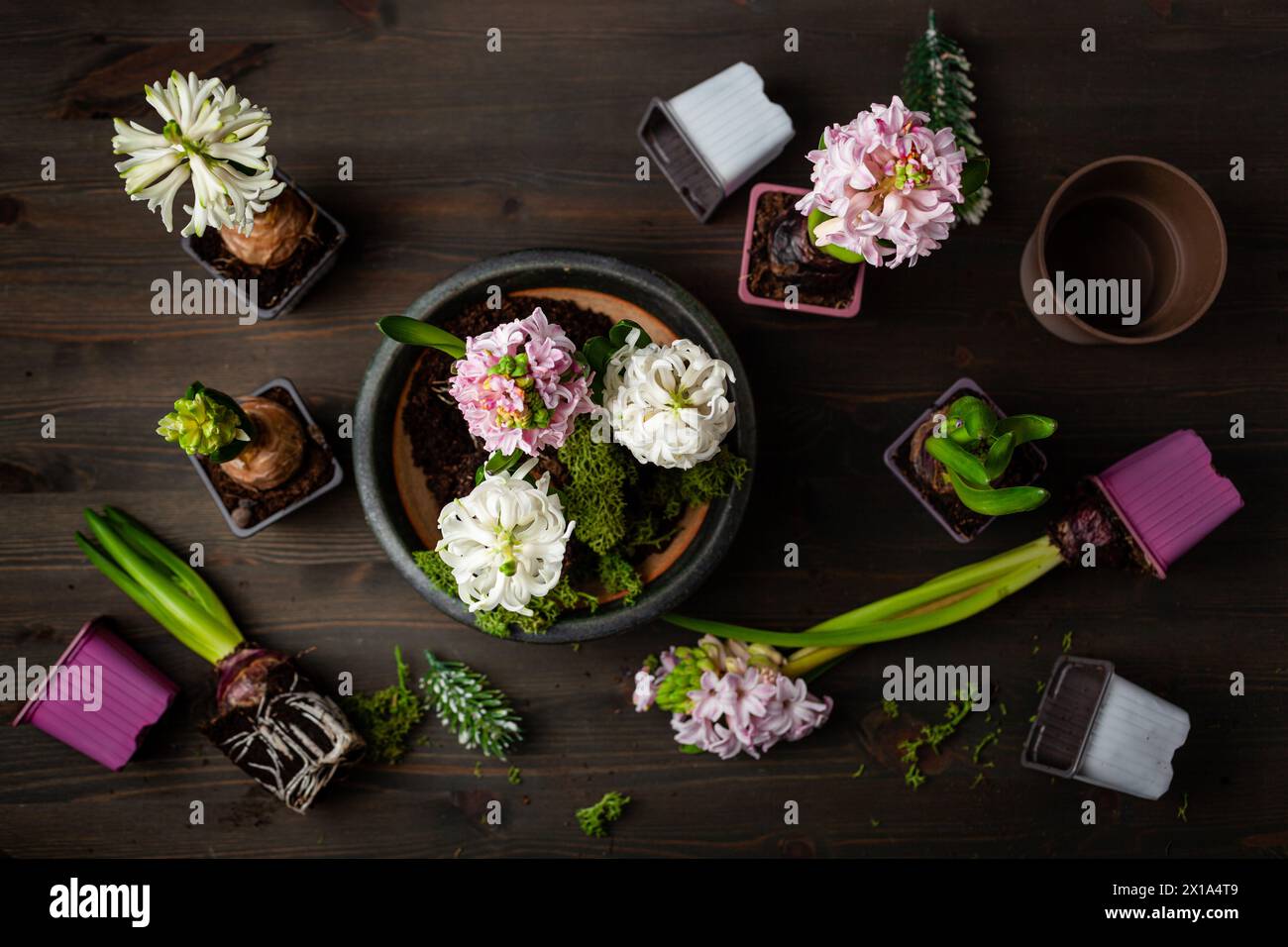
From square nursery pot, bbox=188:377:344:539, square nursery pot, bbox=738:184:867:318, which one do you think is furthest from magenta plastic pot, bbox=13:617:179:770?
square nursery pot, bbox=738:184:867:318

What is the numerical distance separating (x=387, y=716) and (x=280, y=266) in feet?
2.25

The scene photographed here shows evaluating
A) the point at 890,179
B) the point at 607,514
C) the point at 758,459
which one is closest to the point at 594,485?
the point at 607,514

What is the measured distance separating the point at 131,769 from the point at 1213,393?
5.73 ft

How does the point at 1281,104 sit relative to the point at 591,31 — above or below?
below

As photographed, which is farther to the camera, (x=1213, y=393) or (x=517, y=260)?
(x=1213, y=393)

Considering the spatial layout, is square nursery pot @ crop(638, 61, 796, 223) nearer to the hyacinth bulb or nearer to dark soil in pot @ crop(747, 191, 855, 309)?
dark soil in pot @ crop(747, 191, 855, 309)

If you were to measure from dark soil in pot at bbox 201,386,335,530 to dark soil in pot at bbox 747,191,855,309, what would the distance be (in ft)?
2.21

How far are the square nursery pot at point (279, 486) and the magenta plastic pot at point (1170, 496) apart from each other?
1.11 meters

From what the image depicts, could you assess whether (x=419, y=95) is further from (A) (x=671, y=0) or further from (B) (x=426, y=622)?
(B) (x=426, y=622)

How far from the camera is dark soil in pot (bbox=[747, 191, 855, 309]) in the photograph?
1.29 m

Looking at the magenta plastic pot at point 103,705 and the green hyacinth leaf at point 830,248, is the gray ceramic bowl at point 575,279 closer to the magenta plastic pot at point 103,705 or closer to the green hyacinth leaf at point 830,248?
the green hyacinth leaf at point 830,248

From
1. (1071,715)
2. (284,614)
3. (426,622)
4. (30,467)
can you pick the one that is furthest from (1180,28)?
(30,467)

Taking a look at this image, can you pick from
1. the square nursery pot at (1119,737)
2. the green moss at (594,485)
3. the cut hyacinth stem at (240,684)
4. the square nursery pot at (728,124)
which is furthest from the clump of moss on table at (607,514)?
the square nursery pot at (1119,737)

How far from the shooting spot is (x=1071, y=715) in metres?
1.34
